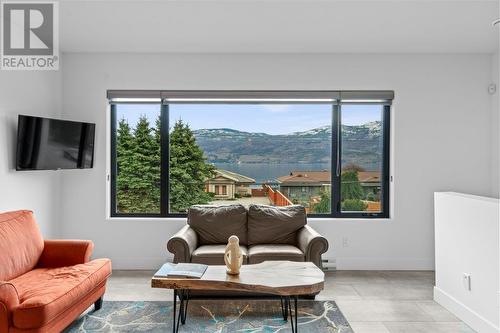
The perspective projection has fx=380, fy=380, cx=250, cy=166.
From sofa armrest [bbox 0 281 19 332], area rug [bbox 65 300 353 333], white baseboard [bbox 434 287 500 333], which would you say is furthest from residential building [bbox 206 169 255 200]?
sofa armrest [bbox 0 281 19 332]

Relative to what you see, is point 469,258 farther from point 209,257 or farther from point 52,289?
point 52,289

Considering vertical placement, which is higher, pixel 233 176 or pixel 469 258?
pixel 233 176

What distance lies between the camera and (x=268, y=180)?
4969 mm

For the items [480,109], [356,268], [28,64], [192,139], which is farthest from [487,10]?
[28,64]

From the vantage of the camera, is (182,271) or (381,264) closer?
(182,271)

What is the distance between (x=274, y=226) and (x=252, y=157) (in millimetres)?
1151

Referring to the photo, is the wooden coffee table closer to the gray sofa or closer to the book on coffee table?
the book on coffee table

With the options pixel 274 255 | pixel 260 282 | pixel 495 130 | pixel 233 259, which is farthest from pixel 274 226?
pixel 495 130

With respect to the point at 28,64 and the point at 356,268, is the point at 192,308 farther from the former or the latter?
the point at 28,64

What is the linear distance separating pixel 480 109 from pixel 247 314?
12.4ft

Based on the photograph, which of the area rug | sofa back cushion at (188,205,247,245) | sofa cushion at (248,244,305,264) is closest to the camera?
the area rug

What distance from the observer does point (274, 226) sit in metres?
4.17

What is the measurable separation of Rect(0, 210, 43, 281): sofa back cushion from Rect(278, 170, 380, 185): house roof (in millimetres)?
2849

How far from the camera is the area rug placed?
3.01 meters
